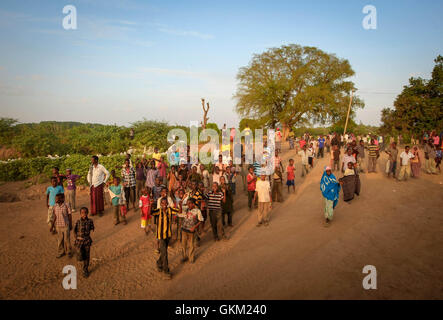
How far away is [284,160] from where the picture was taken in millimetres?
20609

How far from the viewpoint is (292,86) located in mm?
35344

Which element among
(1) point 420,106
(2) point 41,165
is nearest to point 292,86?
(1) point 420,106

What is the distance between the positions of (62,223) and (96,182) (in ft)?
10.4

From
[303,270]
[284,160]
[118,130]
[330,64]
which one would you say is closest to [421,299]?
[303,270]

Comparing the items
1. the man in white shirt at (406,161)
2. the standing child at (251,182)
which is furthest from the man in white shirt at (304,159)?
the standing child at (251,182)

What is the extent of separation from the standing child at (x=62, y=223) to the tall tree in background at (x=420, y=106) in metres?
27.2

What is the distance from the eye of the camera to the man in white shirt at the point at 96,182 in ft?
32.8

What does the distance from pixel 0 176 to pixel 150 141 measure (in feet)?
31.2

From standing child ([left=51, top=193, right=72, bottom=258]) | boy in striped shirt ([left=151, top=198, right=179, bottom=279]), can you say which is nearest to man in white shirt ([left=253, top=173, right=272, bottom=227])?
boy in striped shirt ([left=151, top=198, right=179, bottom=279])

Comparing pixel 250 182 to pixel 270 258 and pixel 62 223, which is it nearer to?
pixel 270 258

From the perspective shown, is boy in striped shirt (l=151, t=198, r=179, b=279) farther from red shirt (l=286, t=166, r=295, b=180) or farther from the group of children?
red shirt (l=286, t=166, r=295, b=180)

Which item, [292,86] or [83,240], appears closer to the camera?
[83,240]

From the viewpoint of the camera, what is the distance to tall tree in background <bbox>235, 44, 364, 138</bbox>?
3472cm

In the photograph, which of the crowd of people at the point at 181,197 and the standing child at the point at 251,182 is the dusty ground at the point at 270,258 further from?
the standing child at the point at 251,182
